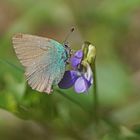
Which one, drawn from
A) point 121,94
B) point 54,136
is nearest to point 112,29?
point 121,94

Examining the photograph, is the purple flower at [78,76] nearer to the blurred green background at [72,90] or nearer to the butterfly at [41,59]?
the butterfly at [41,59]

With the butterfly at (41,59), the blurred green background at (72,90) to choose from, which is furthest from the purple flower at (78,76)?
the blurred green background at (72,90)

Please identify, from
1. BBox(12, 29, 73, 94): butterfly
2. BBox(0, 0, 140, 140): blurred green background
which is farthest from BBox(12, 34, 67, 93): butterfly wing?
BBox(0, 0, 140, 140): blurred green background

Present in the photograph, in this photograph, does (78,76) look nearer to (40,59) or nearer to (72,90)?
(40,59)

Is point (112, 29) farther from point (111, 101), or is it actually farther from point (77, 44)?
point (111, 101)

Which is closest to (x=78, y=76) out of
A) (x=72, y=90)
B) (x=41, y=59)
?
(x=41, y=59)

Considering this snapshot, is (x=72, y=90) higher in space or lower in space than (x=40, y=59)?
higher

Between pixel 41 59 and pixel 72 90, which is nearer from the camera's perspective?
pixel 41 59
